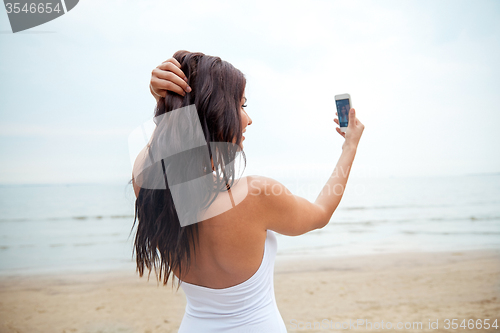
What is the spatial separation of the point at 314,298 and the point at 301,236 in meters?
4.67

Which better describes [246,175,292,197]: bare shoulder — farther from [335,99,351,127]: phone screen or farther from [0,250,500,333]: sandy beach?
[0,250,500,333]: sandy beach

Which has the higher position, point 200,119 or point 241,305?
point 200,119

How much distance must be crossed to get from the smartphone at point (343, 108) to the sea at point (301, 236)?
136 inches

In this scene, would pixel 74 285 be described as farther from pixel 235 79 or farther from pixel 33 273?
pixel 235 79

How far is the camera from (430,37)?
12500mm

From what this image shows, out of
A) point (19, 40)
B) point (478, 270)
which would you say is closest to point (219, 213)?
point (478, 270)

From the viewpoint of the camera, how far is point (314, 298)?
475 cm

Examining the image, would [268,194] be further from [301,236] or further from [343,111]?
[301,236]

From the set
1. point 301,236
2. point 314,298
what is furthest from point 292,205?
point 301,236

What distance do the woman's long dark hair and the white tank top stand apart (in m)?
0.13

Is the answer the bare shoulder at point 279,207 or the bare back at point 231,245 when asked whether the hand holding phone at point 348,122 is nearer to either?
the bare shoulder at point 279,207

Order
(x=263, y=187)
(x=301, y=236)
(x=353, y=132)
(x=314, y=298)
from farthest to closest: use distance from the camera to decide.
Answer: (x=301, y=236) → (x=314, y=298) → (x=353, y=132) → (x=263, y=187)

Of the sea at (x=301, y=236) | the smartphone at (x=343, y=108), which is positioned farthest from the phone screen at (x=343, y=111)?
the sea at (x=301, y=236)

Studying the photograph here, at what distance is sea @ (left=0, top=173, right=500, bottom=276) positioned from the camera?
7.70m
